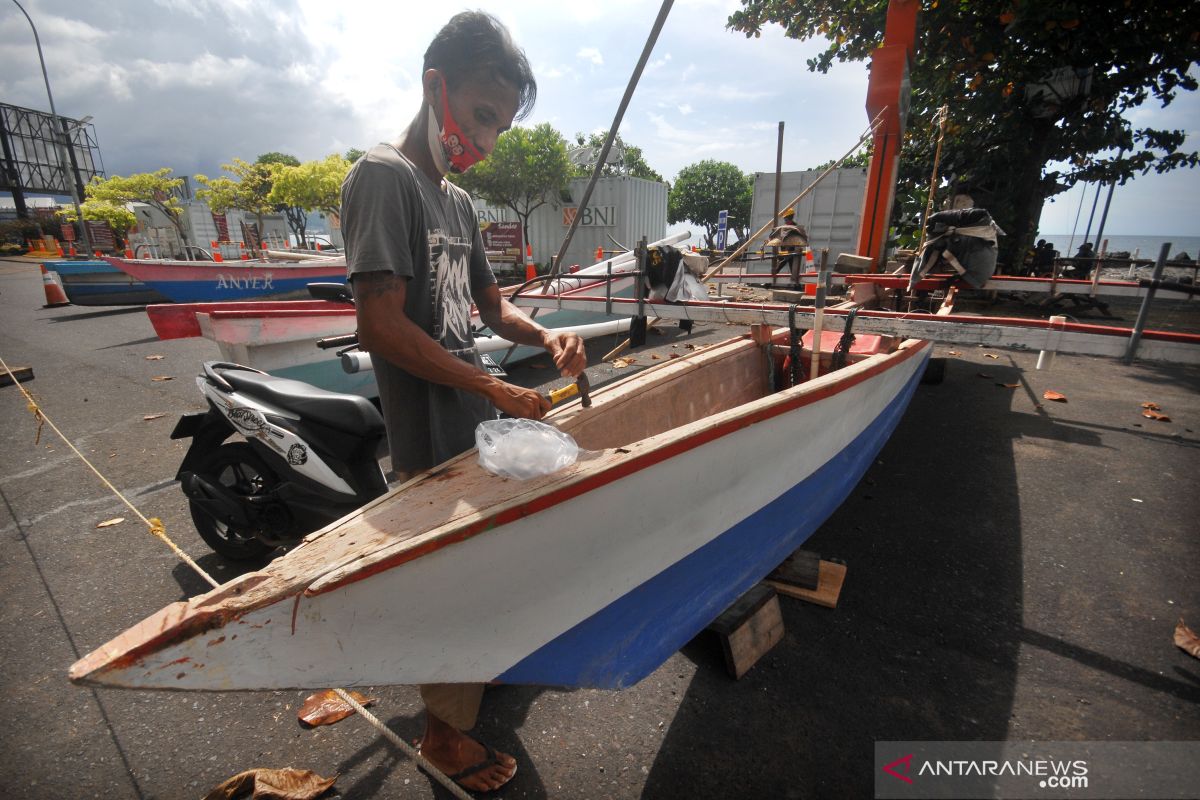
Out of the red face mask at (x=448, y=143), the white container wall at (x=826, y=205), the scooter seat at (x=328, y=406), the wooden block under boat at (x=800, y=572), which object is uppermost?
the white container wall at (x=826, y=205)

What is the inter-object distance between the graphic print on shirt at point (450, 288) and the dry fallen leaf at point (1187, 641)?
→ 9.77 ft

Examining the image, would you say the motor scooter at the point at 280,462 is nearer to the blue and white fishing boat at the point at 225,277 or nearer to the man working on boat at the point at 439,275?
the man working on boat at the point at 439,275

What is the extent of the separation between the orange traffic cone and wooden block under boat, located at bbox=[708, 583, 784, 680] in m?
16.3

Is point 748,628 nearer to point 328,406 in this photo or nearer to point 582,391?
point 582,391

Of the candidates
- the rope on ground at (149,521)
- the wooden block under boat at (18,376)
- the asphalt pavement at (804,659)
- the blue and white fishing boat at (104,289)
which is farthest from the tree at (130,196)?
the asphalt pavement at (804,659)

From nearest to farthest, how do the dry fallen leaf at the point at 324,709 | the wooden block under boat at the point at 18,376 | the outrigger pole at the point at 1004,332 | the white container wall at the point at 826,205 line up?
the dry fallen leaf at the point at 324,709 → the outrigger pole at the point at 1004,332 → the wooden block under boat at the point at 18,376 → the white container wall at the point at 826,205

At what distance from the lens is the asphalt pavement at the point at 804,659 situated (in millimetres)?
1573

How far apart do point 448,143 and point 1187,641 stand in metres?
3.28

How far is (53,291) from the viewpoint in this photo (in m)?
11.7

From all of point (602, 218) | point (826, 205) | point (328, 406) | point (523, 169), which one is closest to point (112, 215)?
point (523, 169)

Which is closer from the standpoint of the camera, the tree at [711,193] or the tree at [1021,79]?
the tree at [1021,79]

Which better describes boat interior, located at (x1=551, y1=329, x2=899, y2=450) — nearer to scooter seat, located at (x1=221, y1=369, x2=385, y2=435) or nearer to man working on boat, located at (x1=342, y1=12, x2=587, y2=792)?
man working on boat, located at (x1=342, y1=12, x2=587, y2=792)

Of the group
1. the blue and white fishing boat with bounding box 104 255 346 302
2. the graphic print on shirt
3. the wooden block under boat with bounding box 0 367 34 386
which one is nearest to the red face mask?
the graphic print on shirt

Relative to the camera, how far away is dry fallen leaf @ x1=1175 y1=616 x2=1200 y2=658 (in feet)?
6.40
